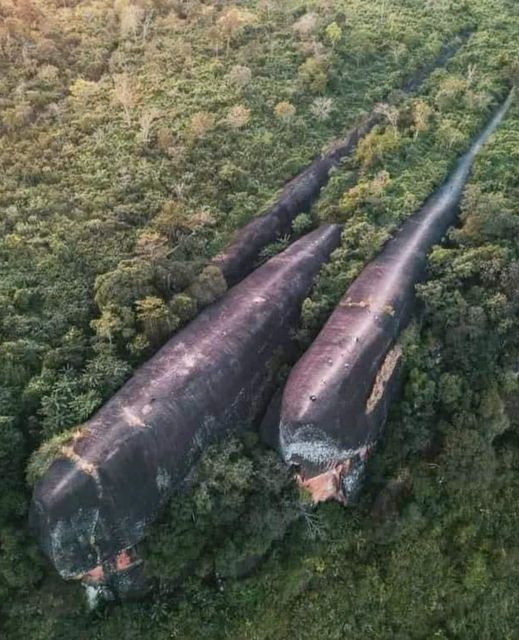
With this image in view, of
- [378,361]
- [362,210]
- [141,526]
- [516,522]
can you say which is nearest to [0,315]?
[141,526]

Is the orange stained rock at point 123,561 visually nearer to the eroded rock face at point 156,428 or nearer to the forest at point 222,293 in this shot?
the eroded rock face at point 156,428

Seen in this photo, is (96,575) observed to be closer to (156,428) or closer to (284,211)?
(156,428)

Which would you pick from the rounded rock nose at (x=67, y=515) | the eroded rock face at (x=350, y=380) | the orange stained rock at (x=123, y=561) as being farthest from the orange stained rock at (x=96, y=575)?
the eroded rock face at (x=350, y=380)

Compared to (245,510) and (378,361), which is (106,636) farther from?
(378,361)

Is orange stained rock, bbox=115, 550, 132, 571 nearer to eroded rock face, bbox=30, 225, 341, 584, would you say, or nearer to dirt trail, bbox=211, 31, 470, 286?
eroded rock face, bbox=30, 225, 341, 584

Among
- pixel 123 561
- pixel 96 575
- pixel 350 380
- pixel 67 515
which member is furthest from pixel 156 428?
pixel 350 380
